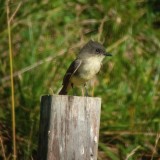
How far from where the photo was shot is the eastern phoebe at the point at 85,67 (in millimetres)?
4781

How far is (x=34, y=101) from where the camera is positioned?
20.0 feet

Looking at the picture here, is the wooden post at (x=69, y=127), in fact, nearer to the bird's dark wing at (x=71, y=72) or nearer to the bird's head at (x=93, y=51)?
the bird's dark wing at (x=71, y=72)

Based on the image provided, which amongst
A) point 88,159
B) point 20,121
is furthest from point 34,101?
point 88,159

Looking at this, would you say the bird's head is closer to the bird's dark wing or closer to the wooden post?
the bird's dark wing

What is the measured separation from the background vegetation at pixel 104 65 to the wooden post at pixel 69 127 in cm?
156

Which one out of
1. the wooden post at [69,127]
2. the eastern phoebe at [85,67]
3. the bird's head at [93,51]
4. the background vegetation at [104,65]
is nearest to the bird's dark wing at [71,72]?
the eastern phoebe at [85,67]

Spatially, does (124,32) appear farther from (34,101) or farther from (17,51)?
(34,101)

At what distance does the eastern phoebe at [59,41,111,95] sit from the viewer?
478 cm

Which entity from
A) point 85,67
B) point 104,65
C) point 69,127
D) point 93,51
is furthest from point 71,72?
point 104,65

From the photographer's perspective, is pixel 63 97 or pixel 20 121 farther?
pixel 20 121

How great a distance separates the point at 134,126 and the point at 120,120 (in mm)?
165

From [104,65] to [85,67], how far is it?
232cm

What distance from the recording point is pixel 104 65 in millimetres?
7105

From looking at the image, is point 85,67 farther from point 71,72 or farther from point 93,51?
point 93,51
